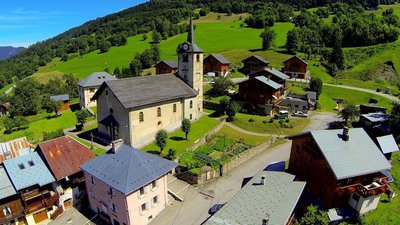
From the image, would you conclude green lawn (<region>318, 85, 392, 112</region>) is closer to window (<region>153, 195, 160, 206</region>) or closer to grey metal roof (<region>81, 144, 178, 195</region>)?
grey metal roof (<region>81, 144, 178, 195</region>)

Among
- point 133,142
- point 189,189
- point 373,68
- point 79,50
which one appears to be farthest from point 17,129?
point 79,50

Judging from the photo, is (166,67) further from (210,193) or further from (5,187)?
(5,187)

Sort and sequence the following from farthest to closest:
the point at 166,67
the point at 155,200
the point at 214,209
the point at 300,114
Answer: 1. the point at 166,67
2. the point at 300,114
3. the point at 155,200
4. the point at 214,209

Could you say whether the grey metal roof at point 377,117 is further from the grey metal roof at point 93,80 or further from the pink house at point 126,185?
the grey metal roof at point 93,80

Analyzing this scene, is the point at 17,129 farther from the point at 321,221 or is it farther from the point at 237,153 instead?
the point at 321,221

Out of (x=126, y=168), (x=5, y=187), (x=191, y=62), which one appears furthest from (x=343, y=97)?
(x=5, y=187)

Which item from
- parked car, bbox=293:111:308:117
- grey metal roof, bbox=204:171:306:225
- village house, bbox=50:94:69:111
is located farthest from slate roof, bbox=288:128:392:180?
village house, bbox=50:94:69:111
